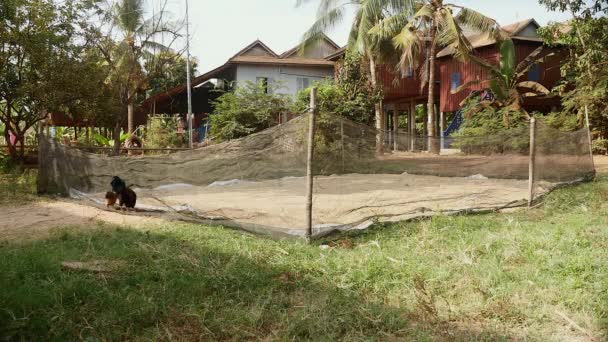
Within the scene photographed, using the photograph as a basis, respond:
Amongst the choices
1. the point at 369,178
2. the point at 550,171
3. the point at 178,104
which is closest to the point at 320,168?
the point at 369,178

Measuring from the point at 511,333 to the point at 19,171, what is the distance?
35.6 feet

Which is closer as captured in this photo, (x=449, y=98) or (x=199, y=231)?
(x=199, y=231)

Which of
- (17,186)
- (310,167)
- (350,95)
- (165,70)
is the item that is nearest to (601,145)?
(350,95)

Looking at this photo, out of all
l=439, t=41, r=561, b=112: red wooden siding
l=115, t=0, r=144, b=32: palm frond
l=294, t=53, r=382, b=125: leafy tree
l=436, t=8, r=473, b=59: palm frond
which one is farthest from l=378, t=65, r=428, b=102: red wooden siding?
l=115, t=0, r=144, b=32: palm frond

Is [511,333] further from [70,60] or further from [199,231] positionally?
[70,60]

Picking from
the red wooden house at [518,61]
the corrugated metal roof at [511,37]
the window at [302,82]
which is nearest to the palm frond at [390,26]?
the corrugated metal roof at [511,37]

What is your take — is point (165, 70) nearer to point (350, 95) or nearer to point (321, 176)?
point (350, 95)

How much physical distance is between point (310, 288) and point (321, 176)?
2.16 m

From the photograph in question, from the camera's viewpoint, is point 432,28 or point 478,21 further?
point 432,28

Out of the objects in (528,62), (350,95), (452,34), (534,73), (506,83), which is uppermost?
(452,34)

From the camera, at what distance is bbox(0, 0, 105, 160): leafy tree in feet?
34.3

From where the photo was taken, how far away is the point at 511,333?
8.68ft

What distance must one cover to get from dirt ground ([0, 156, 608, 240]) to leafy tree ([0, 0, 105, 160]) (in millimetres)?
4797

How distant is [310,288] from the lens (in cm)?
326
